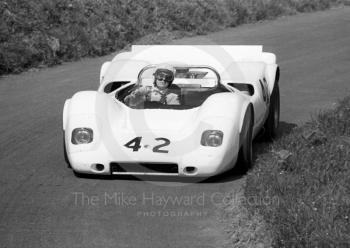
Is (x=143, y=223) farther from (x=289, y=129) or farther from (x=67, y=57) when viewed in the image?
(x=67, y=57)

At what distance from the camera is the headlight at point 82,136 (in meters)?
7.64

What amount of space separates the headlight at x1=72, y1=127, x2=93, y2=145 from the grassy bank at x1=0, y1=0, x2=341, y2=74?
703 cm

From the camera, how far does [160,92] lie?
331 inches

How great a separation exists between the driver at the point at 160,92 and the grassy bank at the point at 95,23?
6435mm

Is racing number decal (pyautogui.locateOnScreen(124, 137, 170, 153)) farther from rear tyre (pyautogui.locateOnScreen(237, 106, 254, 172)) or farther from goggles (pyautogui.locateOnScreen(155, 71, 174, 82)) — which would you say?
goggles (pyautogui.locateOnScreen(155, 71, 174, 82))

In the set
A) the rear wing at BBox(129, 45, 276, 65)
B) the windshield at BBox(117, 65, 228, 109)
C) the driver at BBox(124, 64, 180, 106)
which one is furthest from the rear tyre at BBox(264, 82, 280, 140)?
the driver at BBox(124, 64, 180, 106)

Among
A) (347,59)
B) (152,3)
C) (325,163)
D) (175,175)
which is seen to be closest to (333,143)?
(325,163)

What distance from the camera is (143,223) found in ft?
20.8

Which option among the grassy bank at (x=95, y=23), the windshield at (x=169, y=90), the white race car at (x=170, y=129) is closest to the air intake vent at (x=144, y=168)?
the white race car at (x=170, y=129)

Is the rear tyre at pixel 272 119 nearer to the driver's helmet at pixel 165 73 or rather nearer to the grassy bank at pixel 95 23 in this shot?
the driver's helmet at pixel 165 73

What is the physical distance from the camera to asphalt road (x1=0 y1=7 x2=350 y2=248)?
6027 millimetres

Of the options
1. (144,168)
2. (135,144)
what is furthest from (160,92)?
(144,168)

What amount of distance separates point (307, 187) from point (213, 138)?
1251 millimetres

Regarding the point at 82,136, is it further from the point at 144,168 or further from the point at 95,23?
the point at 95,23
